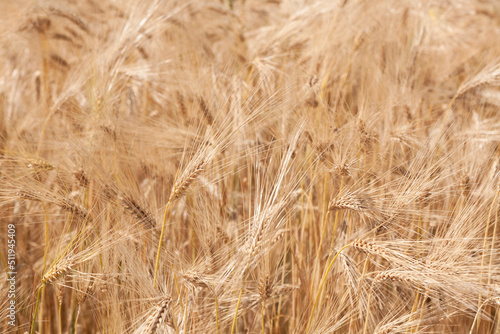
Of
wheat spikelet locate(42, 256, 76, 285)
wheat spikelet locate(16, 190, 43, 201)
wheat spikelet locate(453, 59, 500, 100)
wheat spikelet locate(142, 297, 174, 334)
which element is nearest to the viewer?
wheat spikelet locate(142, 297, 174, 334)

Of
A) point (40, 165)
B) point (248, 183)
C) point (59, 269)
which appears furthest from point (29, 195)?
point (248, 183)

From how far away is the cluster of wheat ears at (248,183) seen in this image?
42.7 inches

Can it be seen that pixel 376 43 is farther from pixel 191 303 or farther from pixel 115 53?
pixel 191 303

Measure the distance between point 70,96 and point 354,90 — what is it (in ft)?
4.12

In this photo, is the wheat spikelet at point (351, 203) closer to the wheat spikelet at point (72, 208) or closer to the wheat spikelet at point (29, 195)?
the wheat spikelet at point (72, 208)

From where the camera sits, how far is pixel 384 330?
3.46ft

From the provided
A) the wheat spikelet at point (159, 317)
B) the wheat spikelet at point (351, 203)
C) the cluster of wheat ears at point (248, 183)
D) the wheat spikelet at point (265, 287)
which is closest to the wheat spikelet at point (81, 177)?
the cluster of wheat ears at point (248, 183)

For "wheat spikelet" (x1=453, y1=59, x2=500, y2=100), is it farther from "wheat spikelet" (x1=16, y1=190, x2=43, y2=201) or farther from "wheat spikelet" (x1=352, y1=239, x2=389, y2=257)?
"wheat spikelet" (x1=16, y1=190, x2=43, y2=201)

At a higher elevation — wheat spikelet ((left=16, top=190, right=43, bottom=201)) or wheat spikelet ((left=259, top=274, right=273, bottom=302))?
wheat spikelet ((left=16, top=190, right=43, bottom=201))

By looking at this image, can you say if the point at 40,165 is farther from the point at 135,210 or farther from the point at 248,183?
the point at 248,183

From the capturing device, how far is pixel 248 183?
1.47 m

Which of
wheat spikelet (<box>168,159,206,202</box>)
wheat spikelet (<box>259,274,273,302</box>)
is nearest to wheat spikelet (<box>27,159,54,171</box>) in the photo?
wheat spikelet (<box>168,159,206,202</box>)

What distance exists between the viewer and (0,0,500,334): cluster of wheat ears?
108 cm

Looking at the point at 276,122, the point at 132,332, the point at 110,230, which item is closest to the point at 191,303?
the point at 132,332
